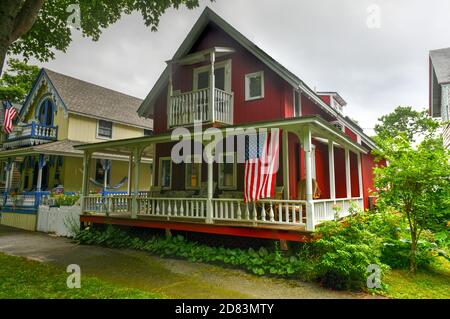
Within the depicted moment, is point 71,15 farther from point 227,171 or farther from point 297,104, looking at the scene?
point 297,104

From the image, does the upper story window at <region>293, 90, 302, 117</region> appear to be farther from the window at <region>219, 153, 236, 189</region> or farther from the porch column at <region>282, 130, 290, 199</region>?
the window at <region>219, 153, 236, 189</region>

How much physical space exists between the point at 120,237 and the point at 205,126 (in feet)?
17.1

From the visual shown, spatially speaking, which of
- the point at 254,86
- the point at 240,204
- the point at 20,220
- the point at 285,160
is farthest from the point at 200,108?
the point at 20,220

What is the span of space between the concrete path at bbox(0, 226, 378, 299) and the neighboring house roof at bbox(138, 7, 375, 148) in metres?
6.92

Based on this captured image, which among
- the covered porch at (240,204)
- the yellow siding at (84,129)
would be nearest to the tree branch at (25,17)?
the covered porch at (240,204)

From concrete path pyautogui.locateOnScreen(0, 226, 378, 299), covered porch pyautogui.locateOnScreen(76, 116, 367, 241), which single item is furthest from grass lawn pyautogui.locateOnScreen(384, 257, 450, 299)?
covered porch pyautogui.locateOnScreen(76, 116, 367, 241)

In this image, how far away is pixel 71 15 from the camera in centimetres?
1058

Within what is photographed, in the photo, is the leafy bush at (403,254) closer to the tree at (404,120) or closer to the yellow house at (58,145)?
the yellow house at (58,145)

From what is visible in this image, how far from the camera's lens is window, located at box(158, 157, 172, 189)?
12.7 meters

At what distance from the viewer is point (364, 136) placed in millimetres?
14703

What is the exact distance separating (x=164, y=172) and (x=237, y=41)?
22.0 ft

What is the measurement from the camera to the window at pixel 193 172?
38.4 feet
